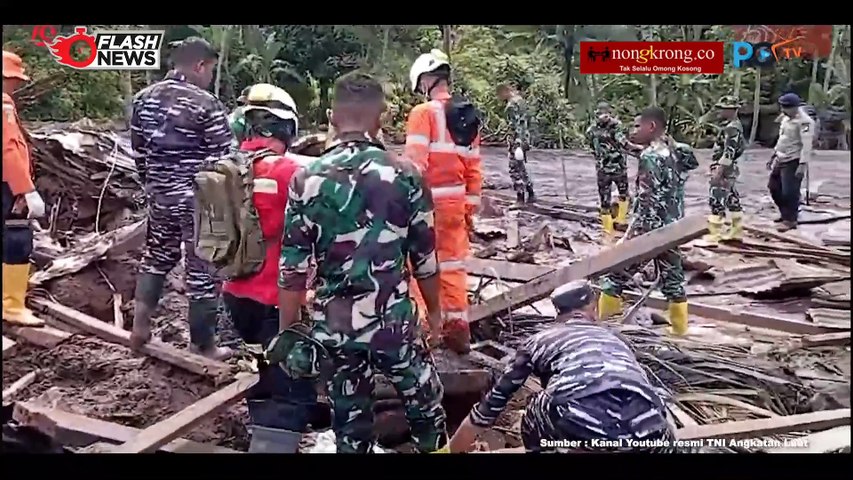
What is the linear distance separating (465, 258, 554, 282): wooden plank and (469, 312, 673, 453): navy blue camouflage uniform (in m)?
0.18

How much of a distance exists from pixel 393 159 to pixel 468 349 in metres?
0.66

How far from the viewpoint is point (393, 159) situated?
2.76 meters

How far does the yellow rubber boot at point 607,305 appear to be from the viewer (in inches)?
117

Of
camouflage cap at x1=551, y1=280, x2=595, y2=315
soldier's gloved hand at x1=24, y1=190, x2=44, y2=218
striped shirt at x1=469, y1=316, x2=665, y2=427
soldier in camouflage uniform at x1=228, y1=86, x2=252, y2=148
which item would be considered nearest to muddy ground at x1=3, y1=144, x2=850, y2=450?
camouflage cap at x1=551, y1=280, x2=595, y2=315

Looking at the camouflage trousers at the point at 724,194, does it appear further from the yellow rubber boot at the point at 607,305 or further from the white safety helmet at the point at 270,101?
the white safety helmet at the point at 270,101

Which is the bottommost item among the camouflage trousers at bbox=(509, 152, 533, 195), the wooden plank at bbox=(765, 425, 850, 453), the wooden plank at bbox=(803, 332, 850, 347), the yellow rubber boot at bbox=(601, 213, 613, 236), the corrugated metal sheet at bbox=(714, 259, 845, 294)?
the wooden plank at bbox=(765, 425, 850, 453)

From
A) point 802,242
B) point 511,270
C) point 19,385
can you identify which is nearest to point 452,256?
point 511,270

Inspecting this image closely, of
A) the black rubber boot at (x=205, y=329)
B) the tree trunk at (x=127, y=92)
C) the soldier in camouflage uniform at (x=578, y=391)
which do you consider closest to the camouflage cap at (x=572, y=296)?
the soldier in camouflage uniform at (x=578, y=391)

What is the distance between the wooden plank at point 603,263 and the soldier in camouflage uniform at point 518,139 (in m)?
0.28

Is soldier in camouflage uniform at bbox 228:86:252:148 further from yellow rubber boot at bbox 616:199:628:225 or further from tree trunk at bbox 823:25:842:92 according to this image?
tree trunk at bbox 823:25:842:92

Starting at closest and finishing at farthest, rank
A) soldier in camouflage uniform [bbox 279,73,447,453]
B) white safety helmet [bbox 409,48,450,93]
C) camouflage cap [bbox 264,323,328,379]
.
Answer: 1. soldier in camouflage uniform [bbox 279,73,447,453]
2. camouflage cap [bbox 264,323,328,379]
3. white safety helmet [bbox 409,48,450,93]

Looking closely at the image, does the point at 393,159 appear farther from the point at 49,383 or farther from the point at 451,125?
the point at 49,383

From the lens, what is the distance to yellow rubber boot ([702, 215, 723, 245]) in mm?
2947
